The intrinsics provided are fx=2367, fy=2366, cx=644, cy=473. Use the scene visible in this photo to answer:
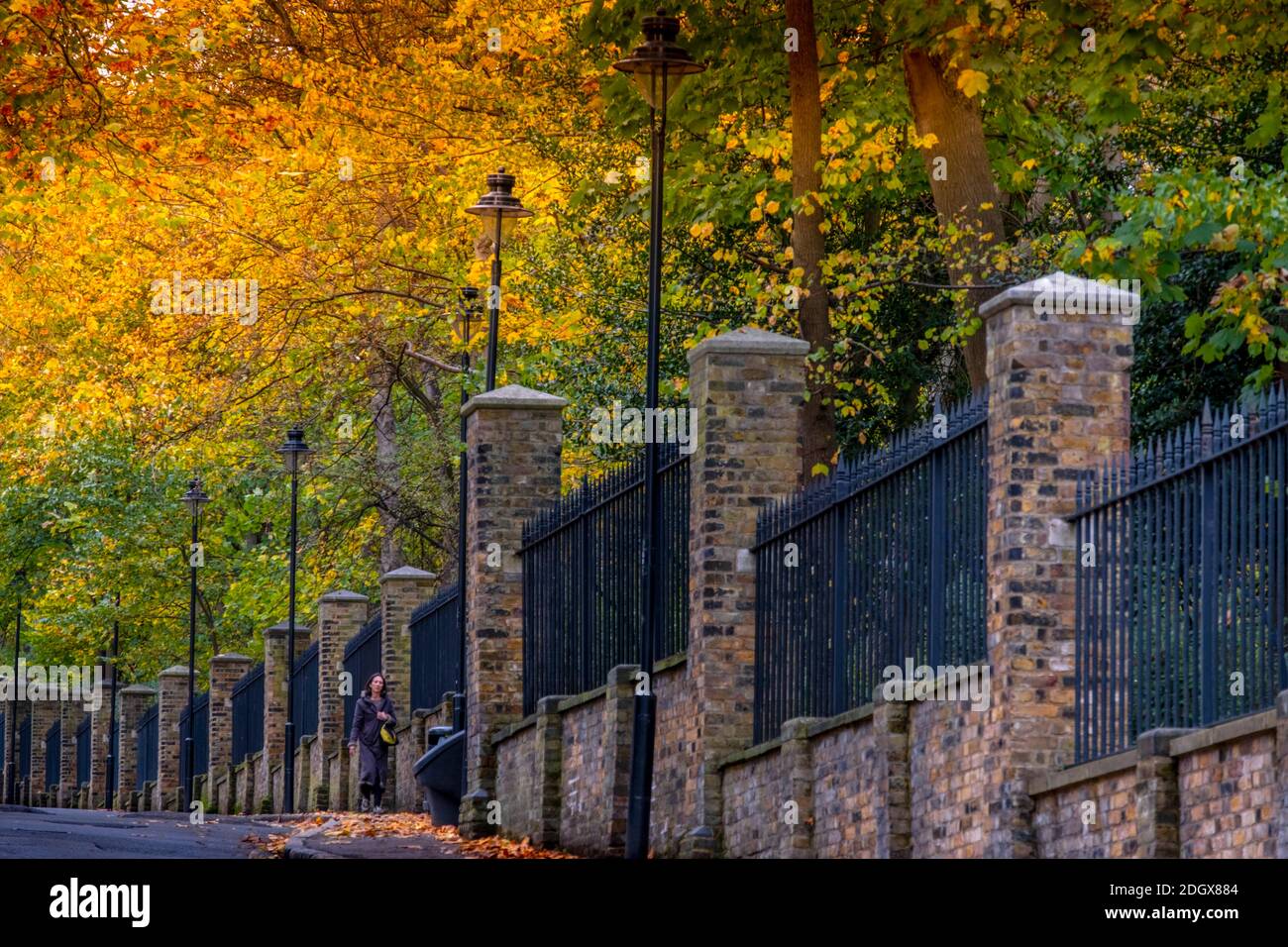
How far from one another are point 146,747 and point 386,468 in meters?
15.1

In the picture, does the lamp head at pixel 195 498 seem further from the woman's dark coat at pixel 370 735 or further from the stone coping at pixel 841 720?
the stone coping at pixel 841 720

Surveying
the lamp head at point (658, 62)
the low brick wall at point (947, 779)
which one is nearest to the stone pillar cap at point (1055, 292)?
the low brick wall at point (947, 779)

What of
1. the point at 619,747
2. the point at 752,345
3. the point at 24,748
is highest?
the point at 752,345

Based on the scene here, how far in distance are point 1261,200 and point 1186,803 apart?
623cm

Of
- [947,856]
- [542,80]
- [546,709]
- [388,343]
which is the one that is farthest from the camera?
[388,343]

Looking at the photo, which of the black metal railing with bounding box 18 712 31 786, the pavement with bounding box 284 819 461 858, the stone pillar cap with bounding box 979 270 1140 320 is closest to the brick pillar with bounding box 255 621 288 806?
the pavement with bounding box 284 819 461 858

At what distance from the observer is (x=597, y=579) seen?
62.3 feet

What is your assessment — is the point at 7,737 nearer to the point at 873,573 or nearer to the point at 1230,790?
the point at 873,573

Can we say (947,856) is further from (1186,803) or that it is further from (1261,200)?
(1261,200)

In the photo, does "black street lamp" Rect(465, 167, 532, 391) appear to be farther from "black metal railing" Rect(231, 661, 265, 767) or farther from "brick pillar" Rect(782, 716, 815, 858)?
"black metal railing" Rect(231, 661, 265, 767)

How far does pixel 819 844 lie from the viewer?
47.3 ft

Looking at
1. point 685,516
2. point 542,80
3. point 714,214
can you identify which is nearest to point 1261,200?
point 685,516

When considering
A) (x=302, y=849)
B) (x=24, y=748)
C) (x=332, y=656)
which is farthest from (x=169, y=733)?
(x=302, y=849)

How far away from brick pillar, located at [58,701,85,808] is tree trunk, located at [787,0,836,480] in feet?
135
